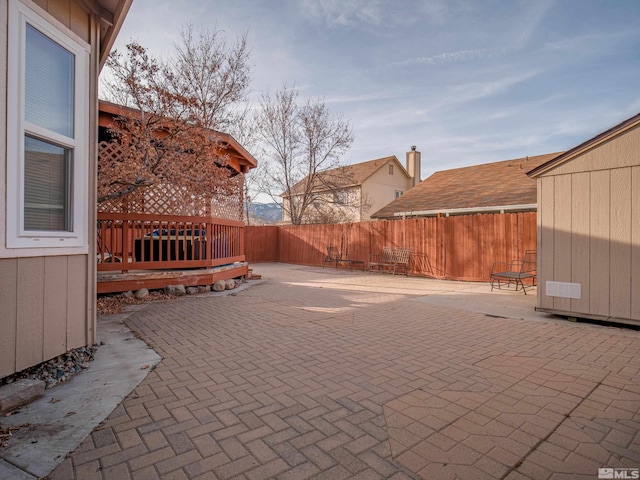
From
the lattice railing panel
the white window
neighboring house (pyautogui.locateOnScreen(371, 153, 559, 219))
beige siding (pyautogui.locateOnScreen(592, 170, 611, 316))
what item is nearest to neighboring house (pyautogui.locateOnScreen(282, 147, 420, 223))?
neighboring house (pyautogui.locateOnScreen(371, 153, 559, 219))

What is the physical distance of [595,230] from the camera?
4.71m

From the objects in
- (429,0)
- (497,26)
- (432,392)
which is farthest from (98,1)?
(497,26)

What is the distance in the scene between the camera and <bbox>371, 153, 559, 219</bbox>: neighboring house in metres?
13.0

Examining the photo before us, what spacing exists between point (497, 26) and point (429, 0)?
5.89 feet

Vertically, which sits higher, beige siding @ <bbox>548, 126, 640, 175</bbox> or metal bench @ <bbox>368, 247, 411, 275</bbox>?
beige siding @ <bbox>548, 126, 640, 175</bbox>

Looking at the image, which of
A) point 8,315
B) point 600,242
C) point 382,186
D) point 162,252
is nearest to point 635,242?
point 600,242

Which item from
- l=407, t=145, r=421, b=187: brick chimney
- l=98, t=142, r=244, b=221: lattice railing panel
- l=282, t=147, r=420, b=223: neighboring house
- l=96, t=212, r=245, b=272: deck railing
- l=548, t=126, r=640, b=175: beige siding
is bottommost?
l=96, t=212, r=245, b=272: deck railing

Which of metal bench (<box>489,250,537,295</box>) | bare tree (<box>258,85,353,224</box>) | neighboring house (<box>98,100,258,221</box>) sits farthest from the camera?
bare tree (<box>258,85,353,224</box>)

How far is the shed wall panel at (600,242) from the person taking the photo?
4.63 metres

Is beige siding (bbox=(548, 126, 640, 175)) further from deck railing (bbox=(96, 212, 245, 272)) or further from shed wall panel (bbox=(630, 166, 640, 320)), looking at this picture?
deck railing (bbox=(96, 212, 245, 272))

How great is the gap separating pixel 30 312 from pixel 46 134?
148 centimetres

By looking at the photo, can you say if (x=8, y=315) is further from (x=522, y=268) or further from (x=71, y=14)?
(x=522, y=268)

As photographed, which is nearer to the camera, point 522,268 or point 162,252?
point 162,252

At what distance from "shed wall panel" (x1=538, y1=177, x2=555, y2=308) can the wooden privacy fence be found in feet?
13.0
